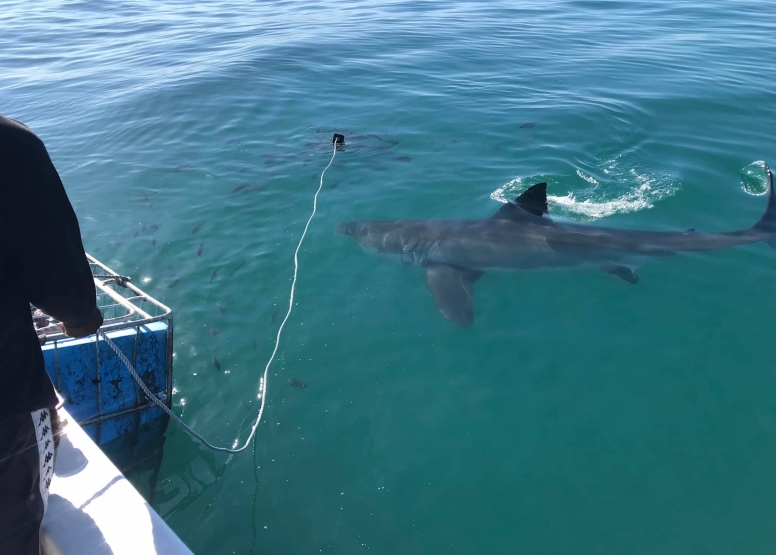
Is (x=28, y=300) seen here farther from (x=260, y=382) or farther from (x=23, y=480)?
(x=260, y=382)

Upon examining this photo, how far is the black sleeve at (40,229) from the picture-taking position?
2.36 meters

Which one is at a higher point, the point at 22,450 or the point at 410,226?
the point at 22,450

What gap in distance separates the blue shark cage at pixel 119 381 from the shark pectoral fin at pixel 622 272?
6.25m

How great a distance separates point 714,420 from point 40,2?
165 ft

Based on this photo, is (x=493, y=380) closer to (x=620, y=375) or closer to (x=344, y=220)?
(x=620, y=375)

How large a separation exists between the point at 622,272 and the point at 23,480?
776 cm

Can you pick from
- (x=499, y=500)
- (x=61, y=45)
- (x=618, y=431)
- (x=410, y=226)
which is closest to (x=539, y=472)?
(x=499, y=500)

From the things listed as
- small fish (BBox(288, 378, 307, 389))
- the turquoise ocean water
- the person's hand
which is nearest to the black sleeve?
the person's hand

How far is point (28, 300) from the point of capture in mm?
2801

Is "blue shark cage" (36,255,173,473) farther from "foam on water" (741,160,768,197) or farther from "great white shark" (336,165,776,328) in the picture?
"foam on water" (741,160,768,197)

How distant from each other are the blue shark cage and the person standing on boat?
2464 mm

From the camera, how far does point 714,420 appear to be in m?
5.98

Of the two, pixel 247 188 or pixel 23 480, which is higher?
pixel 23 480

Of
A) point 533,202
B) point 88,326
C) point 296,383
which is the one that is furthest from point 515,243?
point 88,326
